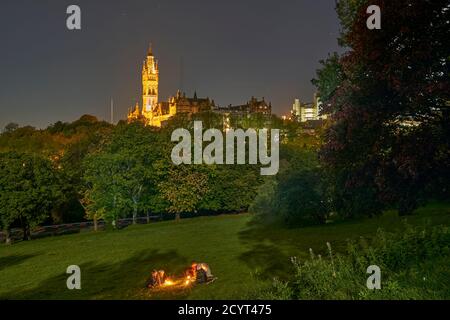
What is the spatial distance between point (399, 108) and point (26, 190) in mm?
47746

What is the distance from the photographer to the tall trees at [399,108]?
1188cm

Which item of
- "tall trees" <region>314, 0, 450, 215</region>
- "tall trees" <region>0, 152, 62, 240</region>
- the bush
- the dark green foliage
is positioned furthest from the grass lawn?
"tall trees" <region>0, 152, 62, 240</region>

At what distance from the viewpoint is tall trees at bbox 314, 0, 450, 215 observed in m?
11.9

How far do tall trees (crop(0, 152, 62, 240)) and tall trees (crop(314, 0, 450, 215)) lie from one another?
147 feet

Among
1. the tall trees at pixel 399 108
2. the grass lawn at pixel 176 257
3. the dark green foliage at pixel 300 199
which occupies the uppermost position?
the tall trees at pixel 399 108

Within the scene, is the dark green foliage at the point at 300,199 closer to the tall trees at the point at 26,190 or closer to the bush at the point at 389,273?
the bush at the point at 389,273

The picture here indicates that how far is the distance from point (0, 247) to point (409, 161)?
4447 cm

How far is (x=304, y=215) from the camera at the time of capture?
36219 millimetres

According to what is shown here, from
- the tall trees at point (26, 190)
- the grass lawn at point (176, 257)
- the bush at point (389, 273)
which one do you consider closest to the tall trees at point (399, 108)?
the bush at point (389, 273)

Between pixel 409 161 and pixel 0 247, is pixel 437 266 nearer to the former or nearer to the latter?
pixel 409 161

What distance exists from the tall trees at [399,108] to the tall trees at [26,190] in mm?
44665

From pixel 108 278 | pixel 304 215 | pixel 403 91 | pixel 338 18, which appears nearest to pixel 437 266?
pixel 403 91

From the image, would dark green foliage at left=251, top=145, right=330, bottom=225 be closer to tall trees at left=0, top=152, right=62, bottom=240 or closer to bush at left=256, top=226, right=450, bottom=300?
bush at left=256, top=226, right=450, bottom=300

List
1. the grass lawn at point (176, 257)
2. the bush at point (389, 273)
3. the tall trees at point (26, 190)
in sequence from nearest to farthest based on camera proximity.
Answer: the bush at point (389, 273) < the grass lawn at point (176, 257) < the tall trees at point (26, 190)
